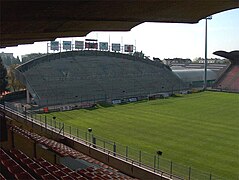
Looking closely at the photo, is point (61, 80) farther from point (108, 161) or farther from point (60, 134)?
point (108, 161)

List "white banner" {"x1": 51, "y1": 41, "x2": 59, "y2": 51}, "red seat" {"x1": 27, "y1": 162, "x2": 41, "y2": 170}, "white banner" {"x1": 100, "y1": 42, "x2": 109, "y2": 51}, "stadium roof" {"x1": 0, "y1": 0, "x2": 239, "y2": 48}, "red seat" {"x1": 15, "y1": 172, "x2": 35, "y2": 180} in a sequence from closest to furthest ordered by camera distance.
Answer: "stadium roof" {"x1": 0, "y1": 0, "x2": 239, "y2": 48} → "red seat" {"x1": 15, "y1": 172, "x2": 35, "y2": 180} → "red seat" {"x1": 27, "y1": 162, "x2": 41, "y2": 170} → "white banner" {"x1": 51, "y1": 41, "x2": 59, "y2": 51} → "white banner" {"x1": 100, "y1": 42, "x2": 109, "y2": 51}

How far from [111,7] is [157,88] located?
49230mm

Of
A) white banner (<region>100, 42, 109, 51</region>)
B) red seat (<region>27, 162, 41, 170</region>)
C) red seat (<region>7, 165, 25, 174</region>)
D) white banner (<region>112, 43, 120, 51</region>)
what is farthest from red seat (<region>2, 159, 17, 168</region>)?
white banner (<region>112, 43, 120, 51</region>)

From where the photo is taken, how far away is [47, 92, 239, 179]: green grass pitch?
18.1m

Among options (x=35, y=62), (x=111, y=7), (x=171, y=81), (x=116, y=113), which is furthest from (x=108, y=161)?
(x=171, y=81)

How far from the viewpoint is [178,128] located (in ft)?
86.0

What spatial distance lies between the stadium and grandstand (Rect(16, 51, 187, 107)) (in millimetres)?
159

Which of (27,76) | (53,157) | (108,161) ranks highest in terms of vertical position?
(27,76)

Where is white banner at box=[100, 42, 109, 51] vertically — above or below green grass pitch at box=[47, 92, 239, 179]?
above

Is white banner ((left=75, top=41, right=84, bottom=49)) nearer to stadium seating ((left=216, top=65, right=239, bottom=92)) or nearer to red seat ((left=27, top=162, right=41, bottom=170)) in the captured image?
stadium seating ((left=216, top=65, right=239, bottom=92))

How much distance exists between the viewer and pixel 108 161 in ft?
56.4

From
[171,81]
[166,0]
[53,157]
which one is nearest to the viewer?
[166,0]

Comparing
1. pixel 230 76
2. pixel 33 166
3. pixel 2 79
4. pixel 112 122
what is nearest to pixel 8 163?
pixel 33 166

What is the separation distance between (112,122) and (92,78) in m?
22.9
